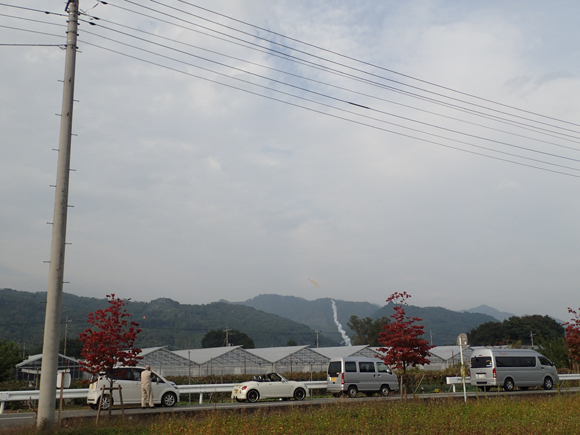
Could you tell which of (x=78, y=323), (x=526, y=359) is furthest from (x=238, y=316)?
(x=526, y=359)

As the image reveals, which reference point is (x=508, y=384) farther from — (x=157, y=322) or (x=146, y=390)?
(x=157, y=322)

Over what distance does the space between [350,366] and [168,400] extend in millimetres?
10355

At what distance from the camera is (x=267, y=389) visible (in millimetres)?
25172

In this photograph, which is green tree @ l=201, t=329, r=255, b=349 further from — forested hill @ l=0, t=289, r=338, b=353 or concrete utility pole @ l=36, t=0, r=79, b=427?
concrete utility pole @ l=36, t=0, r=79, b=427

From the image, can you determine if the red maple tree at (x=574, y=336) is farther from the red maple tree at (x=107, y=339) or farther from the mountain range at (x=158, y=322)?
the mountain range at (x=158, y=322)

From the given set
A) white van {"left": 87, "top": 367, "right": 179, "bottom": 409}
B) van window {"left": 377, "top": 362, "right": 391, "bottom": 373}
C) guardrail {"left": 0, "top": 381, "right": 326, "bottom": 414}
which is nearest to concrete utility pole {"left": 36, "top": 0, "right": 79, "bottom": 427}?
white van {"left": 87, "top": 367, "right": 179, "bottom": 409}

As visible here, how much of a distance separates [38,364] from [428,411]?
50752 millimetres

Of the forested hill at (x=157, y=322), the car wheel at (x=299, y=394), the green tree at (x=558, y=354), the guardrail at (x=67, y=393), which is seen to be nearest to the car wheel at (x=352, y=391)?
the car wheel at (x=299, y=394)

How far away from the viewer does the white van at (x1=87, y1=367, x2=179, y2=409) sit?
843 inches

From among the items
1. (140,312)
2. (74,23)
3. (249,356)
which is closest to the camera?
(74,23)

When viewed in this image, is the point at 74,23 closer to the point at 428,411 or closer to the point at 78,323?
the point at 428,411

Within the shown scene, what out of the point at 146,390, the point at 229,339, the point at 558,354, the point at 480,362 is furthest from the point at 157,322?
the point at 146,390

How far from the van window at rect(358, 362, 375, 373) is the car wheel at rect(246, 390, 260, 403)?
6533 mm

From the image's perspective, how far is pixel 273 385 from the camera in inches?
1001
